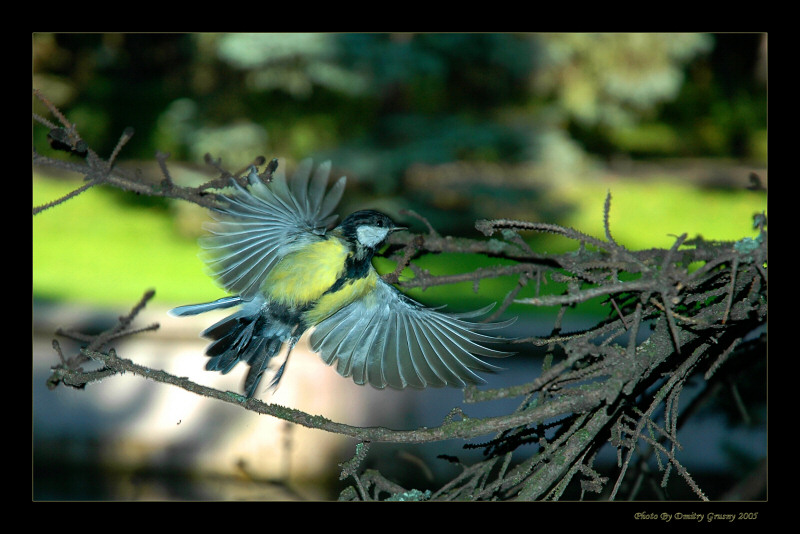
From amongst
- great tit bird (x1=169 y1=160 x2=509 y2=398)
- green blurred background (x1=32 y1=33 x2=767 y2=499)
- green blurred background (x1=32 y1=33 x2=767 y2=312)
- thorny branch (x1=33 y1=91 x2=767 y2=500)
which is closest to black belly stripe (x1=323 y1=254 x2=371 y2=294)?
great tit bird (x1=169 y1=160 x2=509 y2=398)

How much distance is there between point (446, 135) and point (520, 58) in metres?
0.92

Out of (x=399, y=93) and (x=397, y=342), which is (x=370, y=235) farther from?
(x=399, y=93)

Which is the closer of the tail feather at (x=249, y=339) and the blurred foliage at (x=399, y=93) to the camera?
the tail feather at (x=249, y=339)

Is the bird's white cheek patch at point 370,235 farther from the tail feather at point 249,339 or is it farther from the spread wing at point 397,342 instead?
the tail feather at point 249,339

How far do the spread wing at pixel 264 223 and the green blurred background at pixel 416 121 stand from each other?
3.23 m

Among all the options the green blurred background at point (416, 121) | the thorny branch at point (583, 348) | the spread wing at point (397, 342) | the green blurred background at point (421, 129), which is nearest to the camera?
the thorny branch at point (583, 348)

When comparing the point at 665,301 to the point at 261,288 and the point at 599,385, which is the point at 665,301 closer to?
the point at 599,385

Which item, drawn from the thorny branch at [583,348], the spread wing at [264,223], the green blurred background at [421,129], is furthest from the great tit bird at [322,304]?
the green blurred background at [421,129]

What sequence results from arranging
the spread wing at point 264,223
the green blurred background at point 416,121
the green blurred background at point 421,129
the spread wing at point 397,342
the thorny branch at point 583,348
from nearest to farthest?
the thorny branch at point 583,348, the spread wing at point 264,223, the spread wing at point 397,342, the green blurred background at point 421,129, the green blurred background at point 416,121

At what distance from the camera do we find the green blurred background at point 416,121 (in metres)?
5.04

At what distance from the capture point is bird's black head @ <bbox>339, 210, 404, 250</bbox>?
63.1 inches

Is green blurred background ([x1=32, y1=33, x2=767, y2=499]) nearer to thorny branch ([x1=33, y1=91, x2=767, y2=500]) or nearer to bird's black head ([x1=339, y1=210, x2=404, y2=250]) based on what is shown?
bird's black head ([x1=339, y1=210, x2=404, y2=250])

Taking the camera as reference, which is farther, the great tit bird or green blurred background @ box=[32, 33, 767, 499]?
green blurred background @ box=[32, 33, 767, 499]

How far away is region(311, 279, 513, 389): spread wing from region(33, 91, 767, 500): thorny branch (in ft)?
1.37
